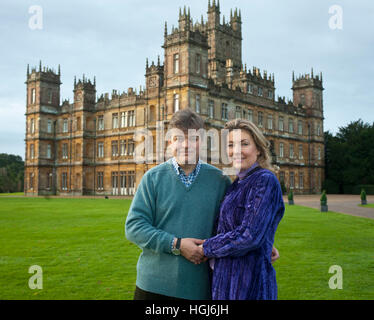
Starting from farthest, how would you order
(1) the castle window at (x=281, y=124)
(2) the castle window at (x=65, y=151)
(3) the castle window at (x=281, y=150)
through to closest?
(2) the castle window at (x=65, y=151)
(3) the castle window at (x=281, y=150)
(1) the castle window at (x=281, y=124)

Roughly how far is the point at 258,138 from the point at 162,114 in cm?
3467

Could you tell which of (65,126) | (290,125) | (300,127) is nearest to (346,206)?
(290,125)

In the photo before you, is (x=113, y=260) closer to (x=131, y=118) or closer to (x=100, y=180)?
(x=131, y=118)

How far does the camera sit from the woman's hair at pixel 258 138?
3.13m

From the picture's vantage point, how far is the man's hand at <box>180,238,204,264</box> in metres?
2.93

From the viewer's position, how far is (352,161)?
158 feet

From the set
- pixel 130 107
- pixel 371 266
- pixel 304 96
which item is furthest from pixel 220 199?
pixel 304 96

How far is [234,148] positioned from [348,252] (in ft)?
23.7

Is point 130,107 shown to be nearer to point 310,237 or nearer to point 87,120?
point 87,120

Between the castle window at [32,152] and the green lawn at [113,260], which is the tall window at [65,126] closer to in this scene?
the castle window at [32,152]

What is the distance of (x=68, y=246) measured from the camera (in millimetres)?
9719

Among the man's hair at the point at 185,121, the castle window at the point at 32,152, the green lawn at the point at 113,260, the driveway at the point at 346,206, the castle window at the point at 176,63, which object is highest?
the castle window at the point at 176,63

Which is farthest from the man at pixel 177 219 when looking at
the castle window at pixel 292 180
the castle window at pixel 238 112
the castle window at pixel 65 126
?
the castle window at pixel 65 126

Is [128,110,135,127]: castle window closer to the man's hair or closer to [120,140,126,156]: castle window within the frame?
[120,140,126,156]: castle window
